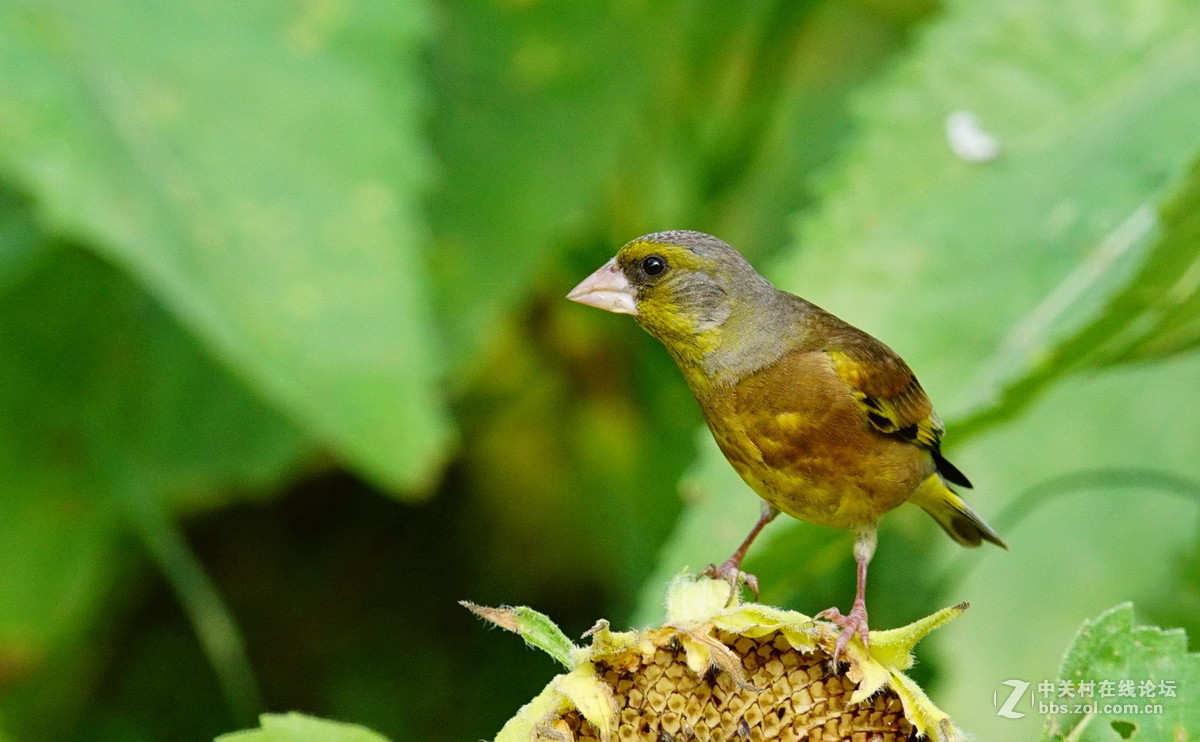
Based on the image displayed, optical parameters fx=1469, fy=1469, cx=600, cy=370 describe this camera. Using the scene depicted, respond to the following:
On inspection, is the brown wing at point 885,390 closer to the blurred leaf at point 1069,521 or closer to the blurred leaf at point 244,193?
the blurred leaf at point 244,193

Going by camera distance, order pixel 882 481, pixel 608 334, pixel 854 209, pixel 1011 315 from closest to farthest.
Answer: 1. pixel 882 481
2. pixel 1011 315
3. pixel 854 209
4. pixel 608 334

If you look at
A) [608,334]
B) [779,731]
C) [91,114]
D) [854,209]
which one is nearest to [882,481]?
[779,731]

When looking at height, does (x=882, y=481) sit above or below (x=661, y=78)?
below

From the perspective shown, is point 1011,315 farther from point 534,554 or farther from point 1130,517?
point 534,554

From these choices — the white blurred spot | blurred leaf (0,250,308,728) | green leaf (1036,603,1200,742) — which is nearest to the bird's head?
green leaf (1036,603,1200,742)

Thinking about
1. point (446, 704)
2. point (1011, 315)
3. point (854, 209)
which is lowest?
point (446, 704)

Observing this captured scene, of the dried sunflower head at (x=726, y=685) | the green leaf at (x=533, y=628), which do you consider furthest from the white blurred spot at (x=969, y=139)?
the green leaf at (x=533, y=628)

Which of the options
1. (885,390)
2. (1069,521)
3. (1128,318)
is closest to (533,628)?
(885,390)
